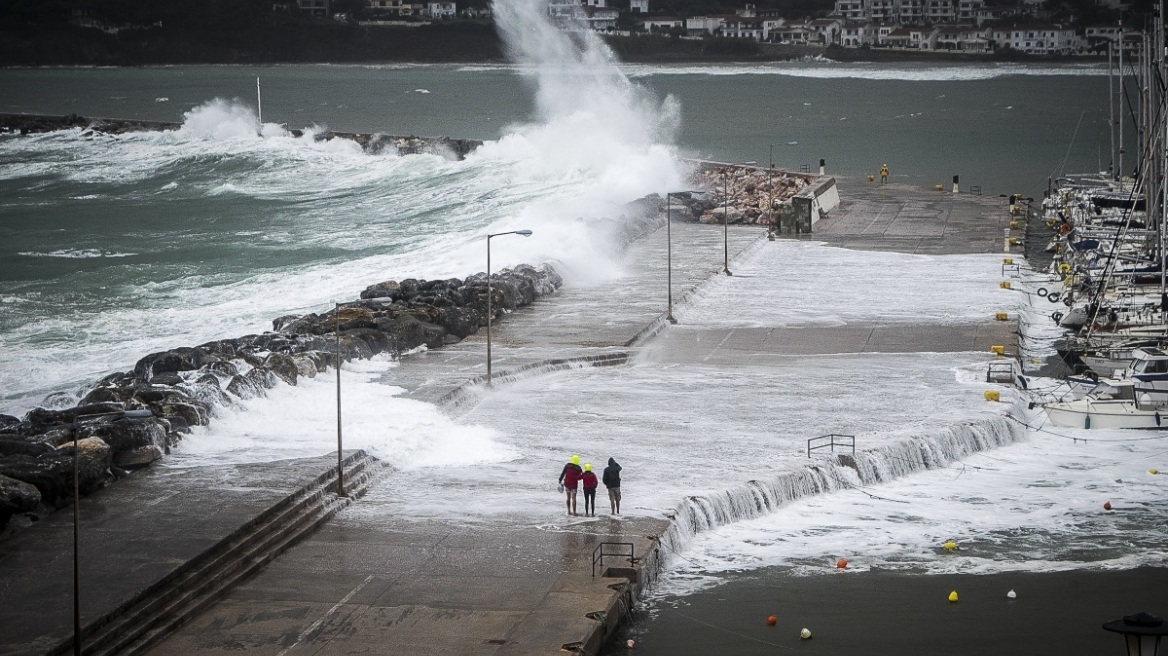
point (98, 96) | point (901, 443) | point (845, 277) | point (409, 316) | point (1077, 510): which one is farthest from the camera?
point (98, 96)

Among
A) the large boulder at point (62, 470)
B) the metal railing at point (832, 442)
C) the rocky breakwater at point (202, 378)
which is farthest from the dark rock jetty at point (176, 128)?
the large boulder at point (62, 470)

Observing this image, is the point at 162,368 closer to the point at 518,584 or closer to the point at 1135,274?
the point at 518,584

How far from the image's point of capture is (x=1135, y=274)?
42.5 meters

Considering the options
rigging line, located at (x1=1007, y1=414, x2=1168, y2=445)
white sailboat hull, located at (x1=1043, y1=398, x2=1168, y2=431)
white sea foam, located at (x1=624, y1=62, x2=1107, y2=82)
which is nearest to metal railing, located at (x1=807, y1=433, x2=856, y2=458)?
rigging line, located at (x1=1007, y1=414, x2=1168, y2=445)

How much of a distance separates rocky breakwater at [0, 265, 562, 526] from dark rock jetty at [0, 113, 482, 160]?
153 ft

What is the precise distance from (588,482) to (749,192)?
44.1 metres

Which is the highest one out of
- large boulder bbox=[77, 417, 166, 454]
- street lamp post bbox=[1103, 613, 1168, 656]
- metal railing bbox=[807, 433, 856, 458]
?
street lamp post bbox=[1103, 613, 1168, 656]

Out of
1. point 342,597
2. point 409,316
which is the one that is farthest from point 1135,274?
point 342,597

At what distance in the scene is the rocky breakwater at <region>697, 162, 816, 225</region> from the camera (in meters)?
61.3

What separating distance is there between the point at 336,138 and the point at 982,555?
8063cm

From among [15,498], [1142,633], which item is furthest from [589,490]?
Result: [1142,633]

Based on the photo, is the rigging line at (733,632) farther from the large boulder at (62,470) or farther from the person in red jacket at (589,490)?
the large boulder at (62,470)

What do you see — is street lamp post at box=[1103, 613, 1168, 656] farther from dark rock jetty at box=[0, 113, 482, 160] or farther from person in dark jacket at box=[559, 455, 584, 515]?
dark rock jetty at box=[0, 113, 482, 160]

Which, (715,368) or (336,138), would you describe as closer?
(715,368)
